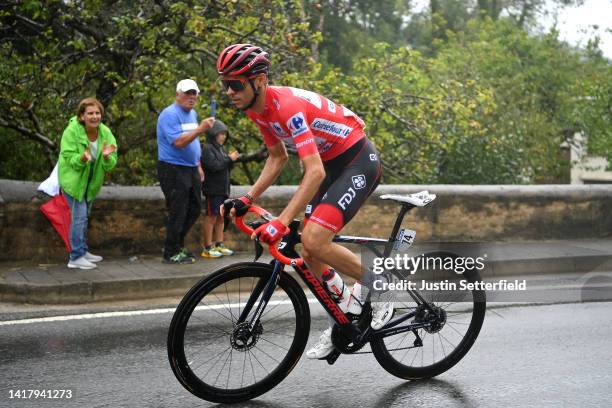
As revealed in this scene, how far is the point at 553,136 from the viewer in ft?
92.0

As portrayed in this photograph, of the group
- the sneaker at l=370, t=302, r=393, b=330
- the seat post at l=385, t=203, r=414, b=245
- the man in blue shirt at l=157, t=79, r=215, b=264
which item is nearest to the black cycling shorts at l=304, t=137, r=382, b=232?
the seat post at l=385, t=203, r=414, b=245

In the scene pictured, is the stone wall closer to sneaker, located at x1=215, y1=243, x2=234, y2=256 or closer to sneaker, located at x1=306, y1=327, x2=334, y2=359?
sneaker, located at x1=215, y1=243, x2=234, y2=256

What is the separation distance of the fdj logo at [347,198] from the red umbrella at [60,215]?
4586 mm

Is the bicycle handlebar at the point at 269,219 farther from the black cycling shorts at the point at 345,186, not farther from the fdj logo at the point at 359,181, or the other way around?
the fdj logo at the point at 359,181

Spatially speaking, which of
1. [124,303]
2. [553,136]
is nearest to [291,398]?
[124,303]

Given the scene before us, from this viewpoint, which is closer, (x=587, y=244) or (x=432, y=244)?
(x=432, y=244)

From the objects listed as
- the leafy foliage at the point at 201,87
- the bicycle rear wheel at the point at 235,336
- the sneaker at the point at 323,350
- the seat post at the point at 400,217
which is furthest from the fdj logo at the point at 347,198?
the leafy foliage at the point at 201,87

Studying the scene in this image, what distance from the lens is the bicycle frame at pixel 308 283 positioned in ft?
15.8

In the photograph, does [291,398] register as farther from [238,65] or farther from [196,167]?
[196,167]

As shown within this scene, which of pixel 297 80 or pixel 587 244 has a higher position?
pixel 297 80

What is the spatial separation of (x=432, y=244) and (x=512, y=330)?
3553 mm

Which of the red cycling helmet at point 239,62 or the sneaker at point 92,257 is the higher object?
the red cycling helmet at point 239,62

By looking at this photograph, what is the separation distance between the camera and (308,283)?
500cm

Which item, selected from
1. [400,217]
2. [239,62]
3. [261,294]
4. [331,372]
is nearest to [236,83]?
[239,62]
